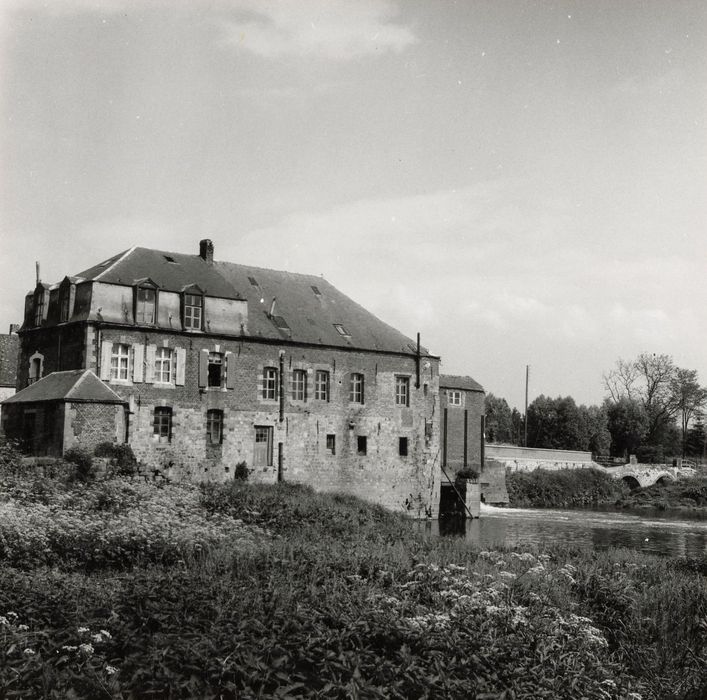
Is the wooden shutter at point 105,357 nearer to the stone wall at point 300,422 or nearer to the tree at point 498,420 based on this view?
the stone wall at point 300,422

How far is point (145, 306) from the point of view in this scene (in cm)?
2772

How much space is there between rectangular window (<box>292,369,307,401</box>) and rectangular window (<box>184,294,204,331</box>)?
4484 mm

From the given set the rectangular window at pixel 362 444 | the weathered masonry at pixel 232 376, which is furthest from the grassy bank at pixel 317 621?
the rectangular window at pixel 362 444

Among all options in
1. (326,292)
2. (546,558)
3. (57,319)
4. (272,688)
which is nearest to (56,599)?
(272,688)

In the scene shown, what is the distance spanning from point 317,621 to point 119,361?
71.4 feet

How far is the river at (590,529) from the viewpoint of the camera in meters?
25.2

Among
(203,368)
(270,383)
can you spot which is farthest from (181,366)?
(270,383)

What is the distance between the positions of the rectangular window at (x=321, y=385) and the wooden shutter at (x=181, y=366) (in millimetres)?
5645

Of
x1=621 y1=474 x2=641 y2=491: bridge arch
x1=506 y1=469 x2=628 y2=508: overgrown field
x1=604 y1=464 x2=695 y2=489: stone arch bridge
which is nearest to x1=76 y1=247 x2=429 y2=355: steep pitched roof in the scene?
x1=506 y1=469 x2=628 y2=508: overgrown field

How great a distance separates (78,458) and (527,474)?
95.8ft

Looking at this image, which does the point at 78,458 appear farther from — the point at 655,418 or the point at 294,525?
the point at 655,418

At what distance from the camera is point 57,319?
2834 cm

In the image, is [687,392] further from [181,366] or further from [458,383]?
[181,366]

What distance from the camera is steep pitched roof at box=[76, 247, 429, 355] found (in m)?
28.9
